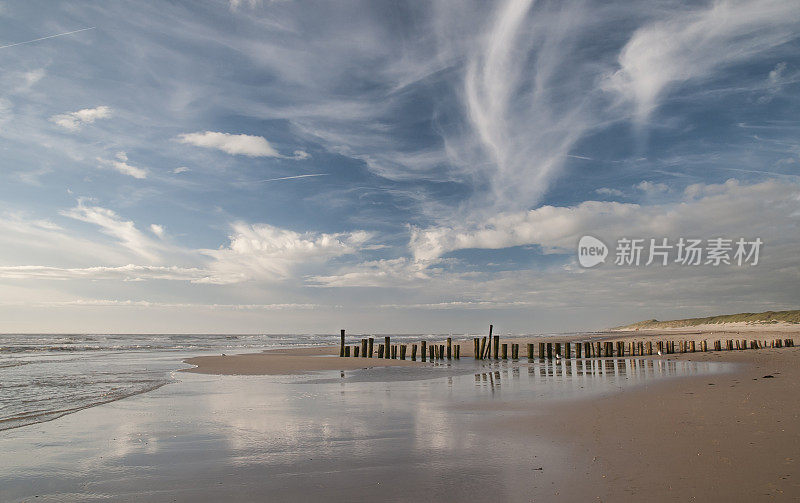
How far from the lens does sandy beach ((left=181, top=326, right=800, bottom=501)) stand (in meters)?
5.70

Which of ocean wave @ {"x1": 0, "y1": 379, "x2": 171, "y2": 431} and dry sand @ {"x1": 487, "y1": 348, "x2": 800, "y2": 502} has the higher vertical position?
dry sand @ {"x1": 487, "y1": 348, "x2": 800, "y2": 502}

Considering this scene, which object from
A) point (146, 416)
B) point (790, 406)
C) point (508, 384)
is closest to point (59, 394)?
point (146, 416)

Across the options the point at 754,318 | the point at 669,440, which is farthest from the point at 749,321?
the point at 669,440

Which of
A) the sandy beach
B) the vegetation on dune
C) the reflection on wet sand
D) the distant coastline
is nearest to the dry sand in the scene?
the sandy beach

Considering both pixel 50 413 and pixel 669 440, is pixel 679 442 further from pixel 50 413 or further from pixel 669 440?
pixel 50 413

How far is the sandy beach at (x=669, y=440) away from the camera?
224 inches

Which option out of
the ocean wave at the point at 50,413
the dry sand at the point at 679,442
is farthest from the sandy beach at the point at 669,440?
the ocean wave at the point at 50,413

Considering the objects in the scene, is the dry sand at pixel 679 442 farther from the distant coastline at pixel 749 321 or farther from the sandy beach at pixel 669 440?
the distant coastline at pixel 749 321

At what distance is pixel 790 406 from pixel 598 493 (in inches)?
316

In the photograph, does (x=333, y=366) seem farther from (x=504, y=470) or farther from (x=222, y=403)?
(x=504, y=470)

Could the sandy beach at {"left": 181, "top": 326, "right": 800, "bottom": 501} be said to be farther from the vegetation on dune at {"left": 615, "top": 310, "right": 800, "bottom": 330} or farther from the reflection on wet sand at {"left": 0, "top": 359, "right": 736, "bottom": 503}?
the vegetation on dune at {"left": 615, "top": 310, "right": 800, "bottom": 330}

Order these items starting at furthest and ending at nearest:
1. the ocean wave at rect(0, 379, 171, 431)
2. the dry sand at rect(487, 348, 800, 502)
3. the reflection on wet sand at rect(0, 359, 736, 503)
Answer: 1. the ocean wave at rect(0, 379, 171, 431)
2. the reflection on wet sand at rect(0, 359, 736, 503)
3. the dry sand at rect(487, 348, 800, 502)

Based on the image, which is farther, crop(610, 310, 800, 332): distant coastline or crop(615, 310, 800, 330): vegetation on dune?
crop(615, 310, 800, 330): vegetation on dune

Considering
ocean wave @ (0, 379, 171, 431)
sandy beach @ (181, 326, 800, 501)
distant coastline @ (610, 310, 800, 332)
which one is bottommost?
ocean wave @ (0, 379, 171, 431)
